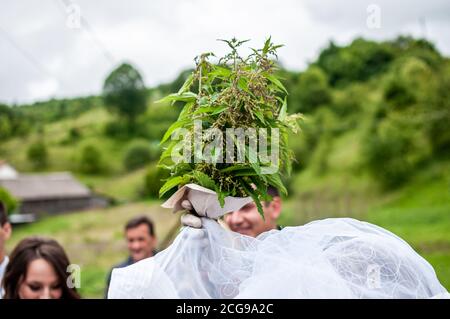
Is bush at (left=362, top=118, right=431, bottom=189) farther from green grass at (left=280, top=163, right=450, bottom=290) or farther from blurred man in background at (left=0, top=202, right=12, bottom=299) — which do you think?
blurred man in background at (left=0, top=202, right=12, bottom=299)

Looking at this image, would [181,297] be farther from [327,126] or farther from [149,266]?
[327,126]

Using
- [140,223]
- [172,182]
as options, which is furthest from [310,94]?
[172,182]

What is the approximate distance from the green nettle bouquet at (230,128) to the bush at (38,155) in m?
93.6

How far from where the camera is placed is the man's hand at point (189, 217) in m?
2.73

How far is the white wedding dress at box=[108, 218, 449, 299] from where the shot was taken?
252 centimetres

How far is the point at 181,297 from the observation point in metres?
2.50

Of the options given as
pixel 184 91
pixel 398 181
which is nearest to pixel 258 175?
pixel 184 91

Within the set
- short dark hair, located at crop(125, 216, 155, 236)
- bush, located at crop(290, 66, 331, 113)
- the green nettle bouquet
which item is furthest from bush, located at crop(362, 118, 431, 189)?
the green nettle bouquet

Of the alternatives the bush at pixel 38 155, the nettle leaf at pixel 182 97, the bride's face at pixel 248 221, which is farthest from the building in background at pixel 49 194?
the nettle leaf at pixel 182 97

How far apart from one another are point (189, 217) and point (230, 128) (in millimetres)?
444

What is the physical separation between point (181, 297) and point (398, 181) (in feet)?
145

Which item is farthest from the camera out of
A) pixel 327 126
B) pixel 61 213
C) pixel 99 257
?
pixel 61 213

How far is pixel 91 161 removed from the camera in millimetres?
85688

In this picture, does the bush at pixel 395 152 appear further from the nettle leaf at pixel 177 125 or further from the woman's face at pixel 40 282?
the nettle leaf at pixel 177 125
